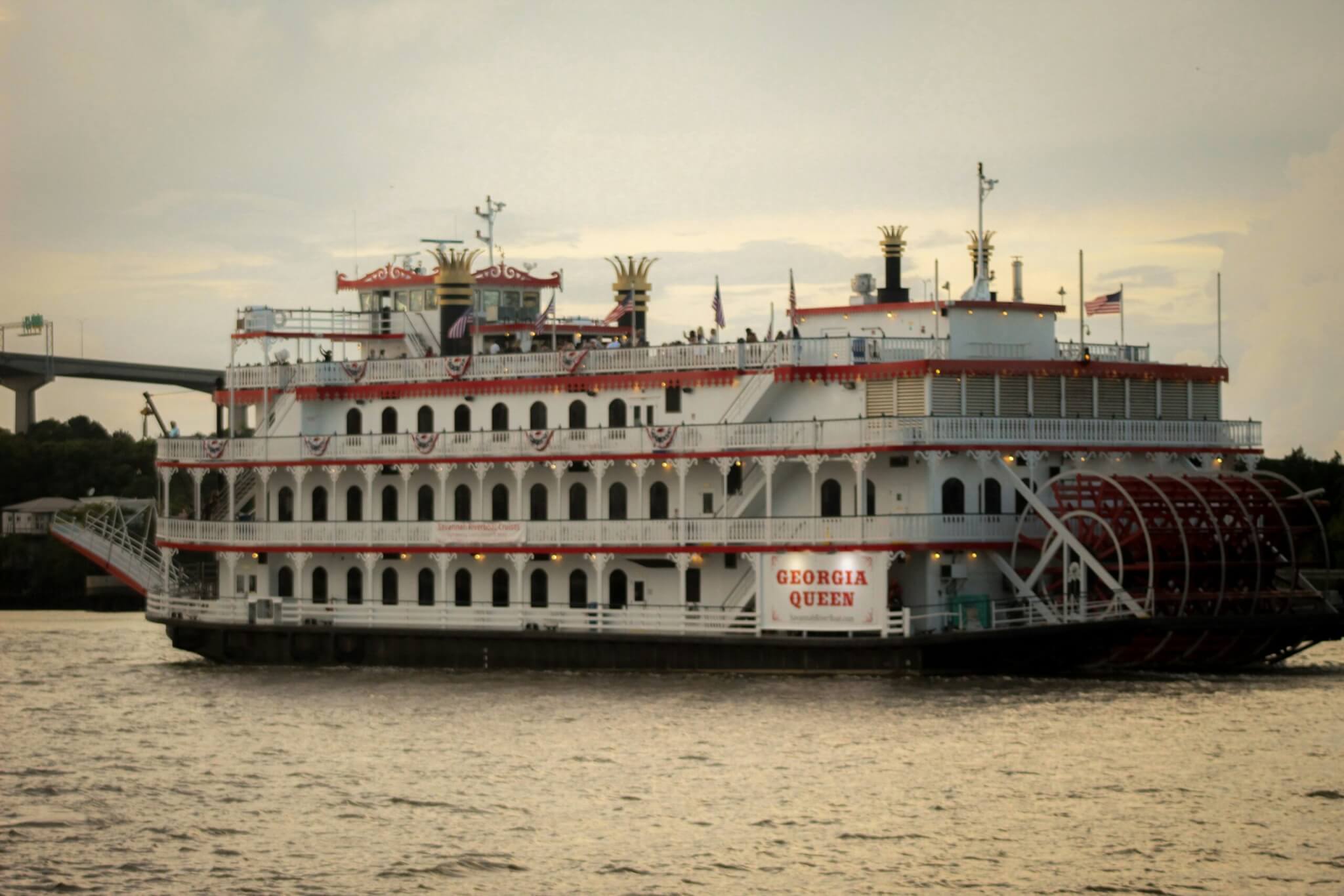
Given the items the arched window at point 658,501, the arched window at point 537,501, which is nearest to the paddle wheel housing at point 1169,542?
the arched window at point 658,501

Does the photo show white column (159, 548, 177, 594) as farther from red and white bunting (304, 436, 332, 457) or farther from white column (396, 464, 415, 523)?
white column (396, 464, 415, 523)

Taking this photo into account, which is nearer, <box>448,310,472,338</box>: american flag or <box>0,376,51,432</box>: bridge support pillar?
<box>448,310,472,338</box>: american flag

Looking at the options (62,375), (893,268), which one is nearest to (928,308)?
(893,268)

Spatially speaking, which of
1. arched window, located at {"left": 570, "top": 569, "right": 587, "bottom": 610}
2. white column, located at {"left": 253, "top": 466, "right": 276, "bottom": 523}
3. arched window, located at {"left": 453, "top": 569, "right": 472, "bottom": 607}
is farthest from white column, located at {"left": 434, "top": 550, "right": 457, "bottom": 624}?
white column, located at {"left": 253, "top": 466, "right": 276, "bottom": 523}

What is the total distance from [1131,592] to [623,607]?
10767 mm

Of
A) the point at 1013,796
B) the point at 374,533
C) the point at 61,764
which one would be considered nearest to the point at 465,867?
the point at 1013,796

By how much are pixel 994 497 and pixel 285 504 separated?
1662 cm

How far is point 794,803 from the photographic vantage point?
33.8m

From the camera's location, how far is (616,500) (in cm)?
4912

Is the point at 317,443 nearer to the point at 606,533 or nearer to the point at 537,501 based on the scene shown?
the point at 537,501

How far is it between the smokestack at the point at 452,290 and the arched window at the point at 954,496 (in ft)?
45.1

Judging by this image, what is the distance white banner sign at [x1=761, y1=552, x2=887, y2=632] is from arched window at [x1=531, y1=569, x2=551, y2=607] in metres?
6.09

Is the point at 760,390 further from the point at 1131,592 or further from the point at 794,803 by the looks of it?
the point at 794,803

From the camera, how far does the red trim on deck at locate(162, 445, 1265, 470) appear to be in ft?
147
